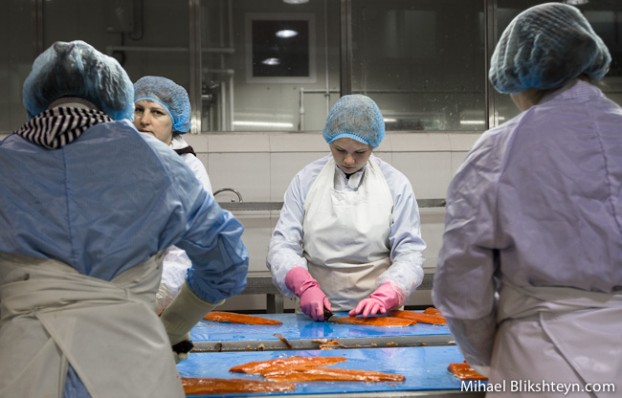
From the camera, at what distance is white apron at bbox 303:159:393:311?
363cm

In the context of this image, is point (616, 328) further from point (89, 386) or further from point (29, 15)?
point (29, 15)

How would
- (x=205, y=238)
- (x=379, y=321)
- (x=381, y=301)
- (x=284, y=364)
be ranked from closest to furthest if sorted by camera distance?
(x=205, y=238) < (x=284, y=364) < (x=379, y=321) < (x=381, y=301)

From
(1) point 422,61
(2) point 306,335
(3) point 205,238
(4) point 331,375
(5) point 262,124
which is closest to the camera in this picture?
(3) point 205,238

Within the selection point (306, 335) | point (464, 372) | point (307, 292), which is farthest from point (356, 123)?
point (464, 372)

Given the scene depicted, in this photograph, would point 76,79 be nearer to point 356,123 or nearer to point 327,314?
point 327,314

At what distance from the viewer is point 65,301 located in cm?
168

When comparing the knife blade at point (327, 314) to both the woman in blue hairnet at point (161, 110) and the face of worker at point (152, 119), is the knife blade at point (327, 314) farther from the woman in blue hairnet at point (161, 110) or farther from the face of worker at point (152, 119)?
the face of worker at point (152, 119)

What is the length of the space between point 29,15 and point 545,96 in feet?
19.0

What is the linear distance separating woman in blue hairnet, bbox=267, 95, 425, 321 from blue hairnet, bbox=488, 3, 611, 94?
5.53ft

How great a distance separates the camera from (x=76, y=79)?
5.99 ft

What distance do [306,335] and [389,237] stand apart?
3.12 feet

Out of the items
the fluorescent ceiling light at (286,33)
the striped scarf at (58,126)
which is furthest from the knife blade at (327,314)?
the fluorescent ceiling light at (286,33)

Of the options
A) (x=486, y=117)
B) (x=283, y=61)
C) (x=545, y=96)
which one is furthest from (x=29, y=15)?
(x=545, y=96)

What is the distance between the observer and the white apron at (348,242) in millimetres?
3633
